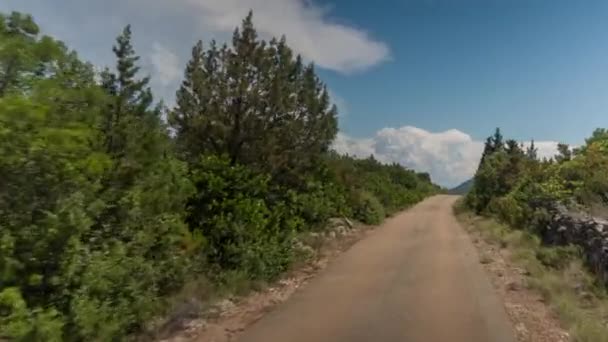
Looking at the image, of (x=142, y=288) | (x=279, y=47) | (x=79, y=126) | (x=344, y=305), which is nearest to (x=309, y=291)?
(x=344, y=305)

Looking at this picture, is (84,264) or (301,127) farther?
(301,127)

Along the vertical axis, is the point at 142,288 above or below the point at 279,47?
below

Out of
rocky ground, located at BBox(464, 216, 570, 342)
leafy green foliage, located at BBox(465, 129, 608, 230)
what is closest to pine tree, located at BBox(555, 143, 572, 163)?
leafy green foliage, located at BBox(465, 129, 608, 230)

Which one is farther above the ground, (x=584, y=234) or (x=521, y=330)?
(x=584, y=234)

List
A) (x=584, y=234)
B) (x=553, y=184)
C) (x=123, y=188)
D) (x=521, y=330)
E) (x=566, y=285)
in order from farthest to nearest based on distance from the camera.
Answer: (x=553, y=184), (x=584, y=234), (x=566, y=285), (x=521, y=330), (x=123, y=188)

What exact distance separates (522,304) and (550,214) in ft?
31.8

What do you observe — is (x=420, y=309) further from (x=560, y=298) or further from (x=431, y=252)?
(x=431, y=252)

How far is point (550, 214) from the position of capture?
18.3 meters

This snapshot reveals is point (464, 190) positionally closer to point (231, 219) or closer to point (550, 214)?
point (550, 214)

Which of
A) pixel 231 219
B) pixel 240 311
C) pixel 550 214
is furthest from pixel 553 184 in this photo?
pixel 240 311

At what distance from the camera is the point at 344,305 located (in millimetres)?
9641

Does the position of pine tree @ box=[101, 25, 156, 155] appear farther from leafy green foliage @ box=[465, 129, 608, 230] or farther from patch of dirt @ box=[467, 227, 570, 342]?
leafy green foliage @ box=[465, 129, 608, 230]

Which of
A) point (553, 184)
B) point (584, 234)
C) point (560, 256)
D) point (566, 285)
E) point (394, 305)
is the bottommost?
point (394, 305)

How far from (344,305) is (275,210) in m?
4.11
